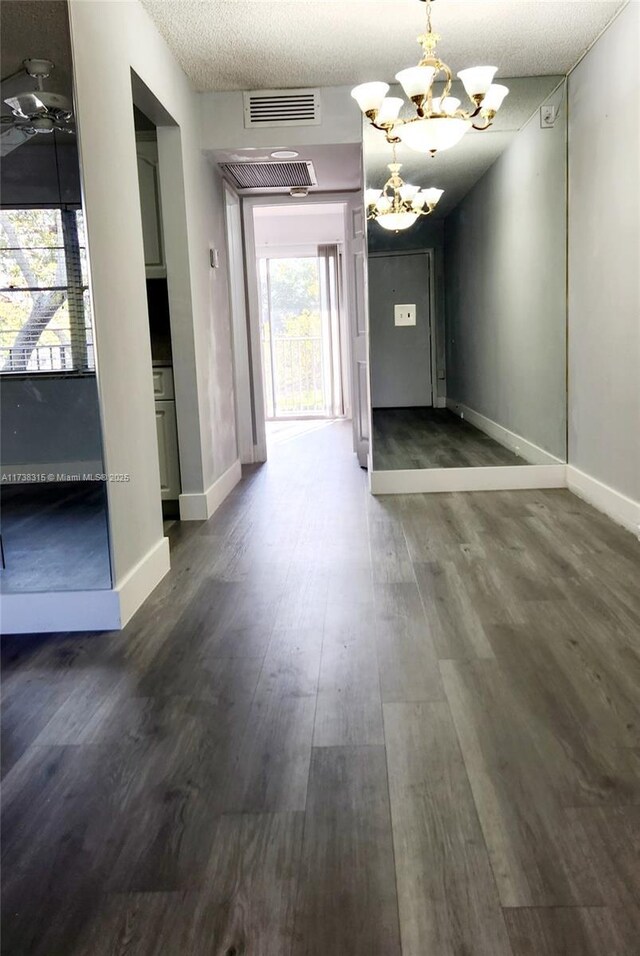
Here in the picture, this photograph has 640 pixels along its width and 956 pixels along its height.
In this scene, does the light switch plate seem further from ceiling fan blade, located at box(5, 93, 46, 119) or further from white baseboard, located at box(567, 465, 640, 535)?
ceiling fan blade, located at box(5, 93, 46, 119)

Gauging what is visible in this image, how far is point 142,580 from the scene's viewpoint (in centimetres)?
296

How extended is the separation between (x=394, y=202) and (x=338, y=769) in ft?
12.8

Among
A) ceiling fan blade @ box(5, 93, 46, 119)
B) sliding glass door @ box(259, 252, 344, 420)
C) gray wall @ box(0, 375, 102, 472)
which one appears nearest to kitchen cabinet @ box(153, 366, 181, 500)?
gray wall @ box(0, 375, 102, 472)

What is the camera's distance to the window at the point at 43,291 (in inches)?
91.8

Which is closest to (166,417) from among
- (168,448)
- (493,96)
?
(168,448)

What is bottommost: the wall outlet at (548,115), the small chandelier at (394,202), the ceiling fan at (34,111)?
the ceiling fan at (34,111)

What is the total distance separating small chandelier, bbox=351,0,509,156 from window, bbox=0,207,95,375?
1.77 metres

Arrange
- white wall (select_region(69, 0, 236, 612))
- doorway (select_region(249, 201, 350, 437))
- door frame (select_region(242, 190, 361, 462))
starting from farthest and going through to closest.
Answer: doorway (select_region(249, 201, 350, 437)) → door frame (select_region(242, 190, 361, 462)) → white wall (select_region(69, 0, 236, 612))

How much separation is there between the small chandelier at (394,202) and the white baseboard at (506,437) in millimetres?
1283

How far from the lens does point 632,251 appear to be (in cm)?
355

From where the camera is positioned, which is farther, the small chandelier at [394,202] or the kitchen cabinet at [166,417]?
the small chandelier at [394,202]

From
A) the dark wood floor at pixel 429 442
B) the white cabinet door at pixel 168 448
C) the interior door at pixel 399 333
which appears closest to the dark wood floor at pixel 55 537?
the white cabinet door at pixel 168 448

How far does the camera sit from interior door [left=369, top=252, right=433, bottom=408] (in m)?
4.87

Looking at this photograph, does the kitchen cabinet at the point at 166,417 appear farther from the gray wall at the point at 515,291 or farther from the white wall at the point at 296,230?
the white wall at the point at 296,230
